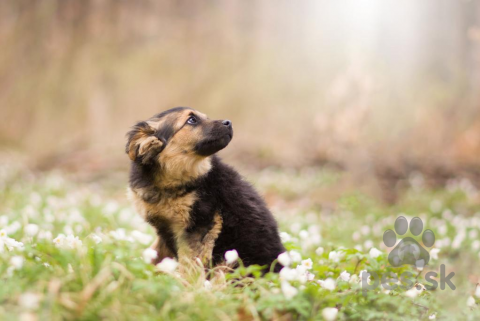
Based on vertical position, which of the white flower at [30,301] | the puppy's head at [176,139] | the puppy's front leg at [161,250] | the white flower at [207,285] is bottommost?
the white flower at [207,285]

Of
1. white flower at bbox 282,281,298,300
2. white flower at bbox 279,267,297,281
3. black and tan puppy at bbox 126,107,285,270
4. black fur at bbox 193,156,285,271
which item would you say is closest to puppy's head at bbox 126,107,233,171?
black and tan puppy at bbox 126,107,285,270

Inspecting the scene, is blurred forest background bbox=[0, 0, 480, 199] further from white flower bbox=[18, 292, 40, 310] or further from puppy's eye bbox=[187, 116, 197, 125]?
white flower bbox=[18, 292, 40, 310]

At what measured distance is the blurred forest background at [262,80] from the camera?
45.9 feet

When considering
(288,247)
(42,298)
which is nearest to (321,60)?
(288,247)

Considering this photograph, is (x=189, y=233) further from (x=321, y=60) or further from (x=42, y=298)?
(x=321, y=60)

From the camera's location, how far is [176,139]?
15.1 ft

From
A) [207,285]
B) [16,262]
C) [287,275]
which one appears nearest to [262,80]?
[207,285]

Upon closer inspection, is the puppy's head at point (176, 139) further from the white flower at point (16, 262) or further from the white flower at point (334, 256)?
the white flower at point (16, 262)

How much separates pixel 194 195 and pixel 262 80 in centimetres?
1914

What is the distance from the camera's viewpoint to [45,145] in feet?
82.8
